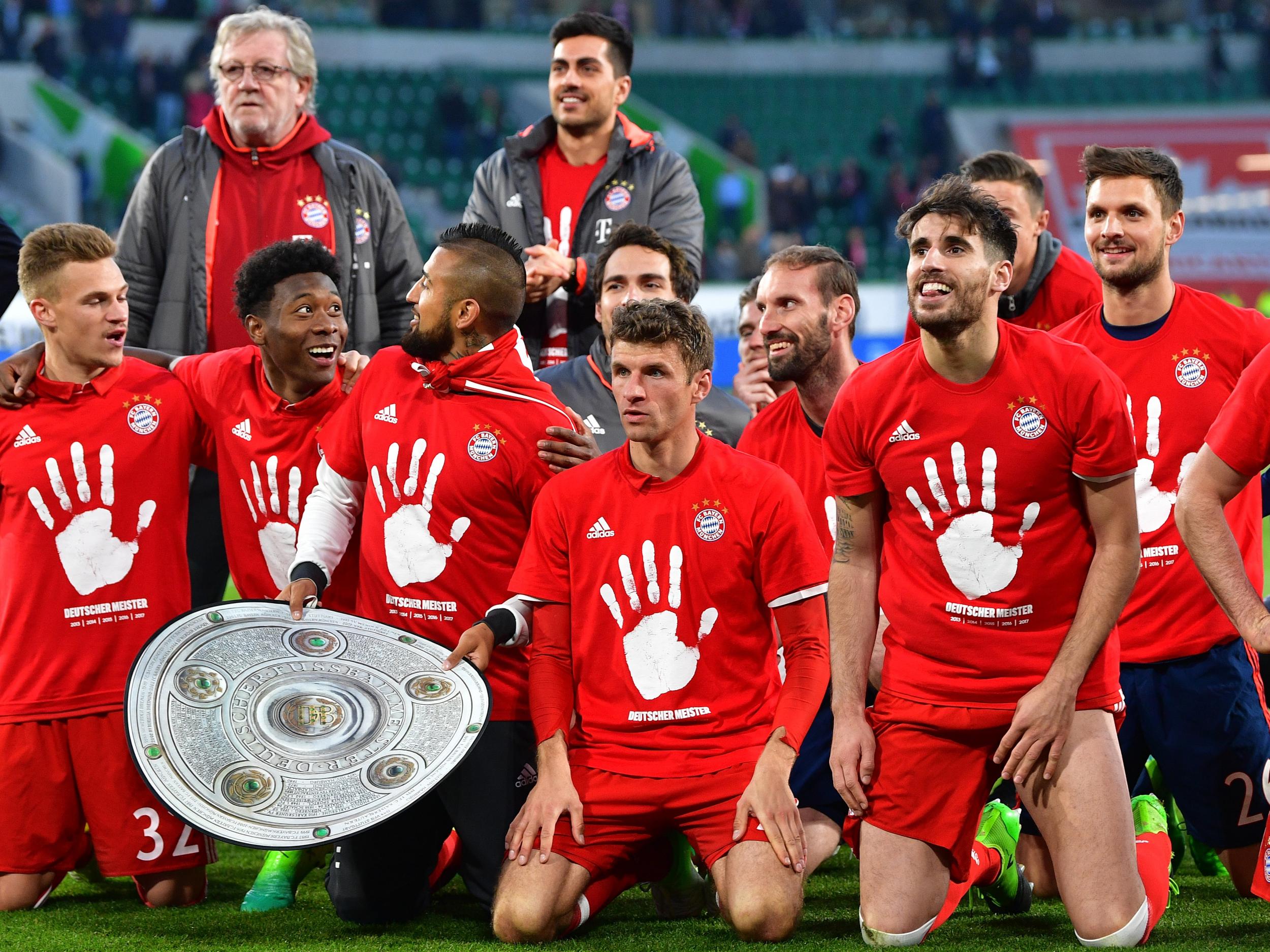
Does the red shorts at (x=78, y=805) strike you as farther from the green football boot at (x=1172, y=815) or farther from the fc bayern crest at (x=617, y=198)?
the green football boot at (x=1172, y=815)

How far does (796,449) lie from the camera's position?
479cm

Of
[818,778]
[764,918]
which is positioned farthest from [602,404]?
[764,918]

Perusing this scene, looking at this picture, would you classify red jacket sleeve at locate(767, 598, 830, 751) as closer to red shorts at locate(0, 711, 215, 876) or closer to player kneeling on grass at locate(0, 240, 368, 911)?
player kneeling on grass at locate(0, 240, 368, 911)

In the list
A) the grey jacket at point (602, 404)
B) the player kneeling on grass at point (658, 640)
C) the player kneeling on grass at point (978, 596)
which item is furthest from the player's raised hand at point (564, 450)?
the player kneeling on grass at point (978, 596)

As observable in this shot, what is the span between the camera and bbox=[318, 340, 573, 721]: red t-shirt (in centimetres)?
429

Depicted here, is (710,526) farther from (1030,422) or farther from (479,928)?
(479,928)

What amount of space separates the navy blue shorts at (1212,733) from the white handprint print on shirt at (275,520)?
2.51 meters

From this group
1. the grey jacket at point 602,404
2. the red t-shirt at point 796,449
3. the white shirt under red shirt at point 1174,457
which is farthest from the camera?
the grey jacket at point 602,404

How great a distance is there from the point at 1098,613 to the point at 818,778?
49.4 inches

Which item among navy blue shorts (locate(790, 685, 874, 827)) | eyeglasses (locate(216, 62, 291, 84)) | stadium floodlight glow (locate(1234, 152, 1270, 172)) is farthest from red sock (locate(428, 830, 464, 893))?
stadium floodlight glow (locate(1234, 152, 1270, 172))

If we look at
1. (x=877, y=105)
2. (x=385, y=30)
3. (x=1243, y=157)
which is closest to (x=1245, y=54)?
(x=1243, y=157)

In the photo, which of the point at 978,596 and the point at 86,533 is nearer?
the point at 978,596

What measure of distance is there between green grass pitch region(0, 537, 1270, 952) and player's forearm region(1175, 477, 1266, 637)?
85cm

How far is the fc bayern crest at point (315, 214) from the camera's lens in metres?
5.56
